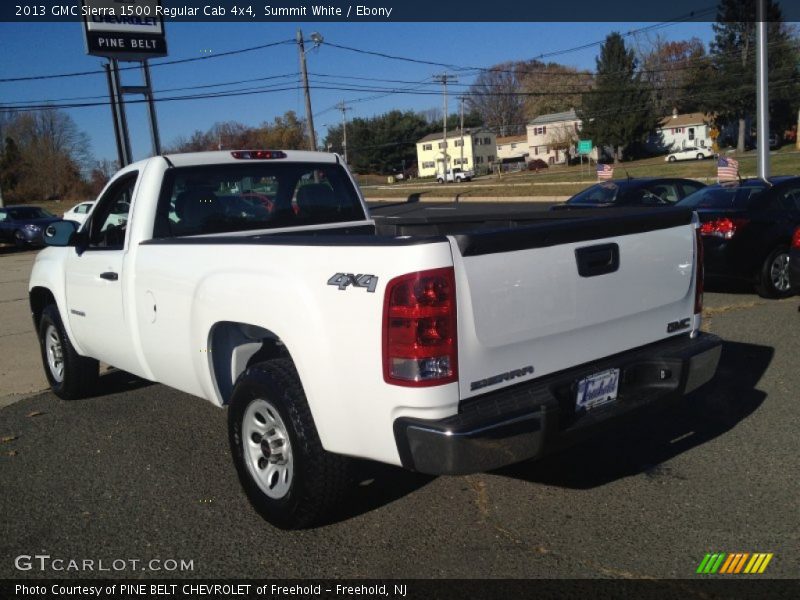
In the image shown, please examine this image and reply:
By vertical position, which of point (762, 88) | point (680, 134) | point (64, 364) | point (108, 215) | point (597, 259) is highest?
point (762, 88)

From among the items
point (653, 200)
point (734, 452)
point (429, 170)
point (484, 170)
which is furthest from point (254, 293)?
point (429, 170)

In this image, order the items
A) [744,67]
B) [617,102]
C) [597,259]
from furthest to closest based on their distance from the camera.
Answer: [617,102], [744,67], [597,259]

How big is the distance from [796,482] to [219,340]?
3.25m

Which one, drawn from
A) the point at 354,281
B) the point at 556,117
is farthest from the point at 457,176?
the point at 354,281

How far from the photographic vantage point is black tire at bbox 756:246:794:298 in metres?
9.19

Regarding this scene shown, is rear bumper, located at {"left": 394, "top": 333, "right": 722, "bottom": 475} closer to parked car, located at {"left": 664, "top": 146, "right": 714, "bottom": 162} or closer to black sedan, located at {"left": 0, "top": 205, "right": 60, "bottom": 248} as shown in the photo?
black sedan, located at {"left": 0, "top": 205, "right": 60, "bottom": 248}

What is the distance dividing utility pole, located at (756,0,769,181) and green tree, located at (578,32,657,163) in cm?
6074

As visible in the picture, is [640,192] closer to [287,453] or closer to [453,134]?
[287,453]

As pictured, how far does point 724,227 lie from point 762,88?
29.2 feet

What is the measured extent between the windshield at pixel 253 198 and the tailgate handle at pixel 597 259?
2.59 meters

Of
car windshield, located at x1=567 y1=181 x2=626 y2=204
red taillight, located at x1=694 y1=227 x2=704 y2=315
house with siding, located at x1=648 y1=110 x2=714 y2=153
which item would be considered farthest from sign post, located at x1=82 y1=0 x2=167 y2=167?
house with siding, located at x1=648 y1=110 x2=714 y2=153

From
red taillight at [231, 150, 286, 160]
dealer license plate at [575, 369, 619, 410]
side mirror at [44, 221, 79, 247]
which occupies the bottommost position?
dealer license plate at [575, 369, 619, 410]

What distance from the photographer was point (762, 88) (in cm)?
1642

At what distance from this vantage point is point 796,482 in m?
4.05
